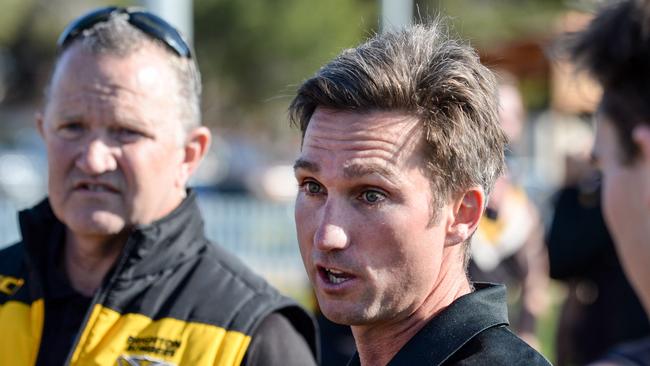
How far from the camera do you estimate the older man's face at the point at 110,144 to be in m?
3.10

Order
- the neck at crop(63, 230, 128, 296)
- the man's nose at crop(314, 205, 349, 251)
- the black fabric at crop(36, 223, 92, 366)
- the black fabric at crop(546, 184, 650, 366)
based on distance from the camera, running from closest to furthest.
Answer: the man's nose at crop(314, 205, 349, 251) < the black fabric at crop(36, 223, 92, 366) < the neck at crop(63, 230, 128, 296) < the black fabric at crop(546, 184, 650, 366)

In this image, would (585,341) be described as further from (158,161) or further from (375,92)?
(375,92)

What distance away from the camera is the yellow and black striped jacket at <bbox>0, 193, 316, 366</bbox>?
113 inches

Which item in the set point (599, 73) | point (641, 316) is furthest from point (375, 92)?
point (641, 316)

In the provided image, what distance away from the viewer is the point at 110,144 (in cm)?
313

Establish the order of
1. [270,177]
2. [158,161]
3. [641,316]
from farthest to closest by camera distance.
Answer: [270,177] → [641,316] → [158,161]

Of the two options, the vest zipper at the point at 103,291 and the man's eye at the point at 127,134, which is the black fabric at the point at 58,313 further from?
the man's eye at the point at 127,134

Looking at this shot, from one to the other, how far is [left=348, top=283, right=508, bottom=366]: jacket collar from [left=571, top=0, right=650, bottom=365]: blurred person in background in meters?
0.52

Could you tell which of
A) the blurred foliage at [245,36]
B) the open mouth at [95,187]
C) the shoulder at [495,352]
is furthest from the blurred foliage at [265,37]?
the shoulder at [495,352]

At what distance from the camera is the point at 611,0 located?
9.29 feet

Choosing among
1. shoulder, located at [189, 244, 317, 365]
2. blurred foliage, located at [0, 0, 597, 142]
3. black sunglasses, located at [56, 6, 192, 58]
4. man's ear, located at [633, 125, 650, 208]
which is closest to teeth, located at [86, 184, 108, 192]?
shoulder, located at [189, 244, 317, 365]

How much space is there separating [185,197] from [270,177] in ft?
88.9

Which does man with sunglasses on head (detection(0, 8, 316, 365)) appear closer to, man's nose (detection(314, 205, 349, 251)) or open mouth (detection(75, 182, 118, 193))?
open mouth (detection(75, 182, 118, 193))

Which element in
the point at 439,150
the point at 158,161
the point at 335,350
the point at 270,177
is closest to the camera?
the point at 439,150
